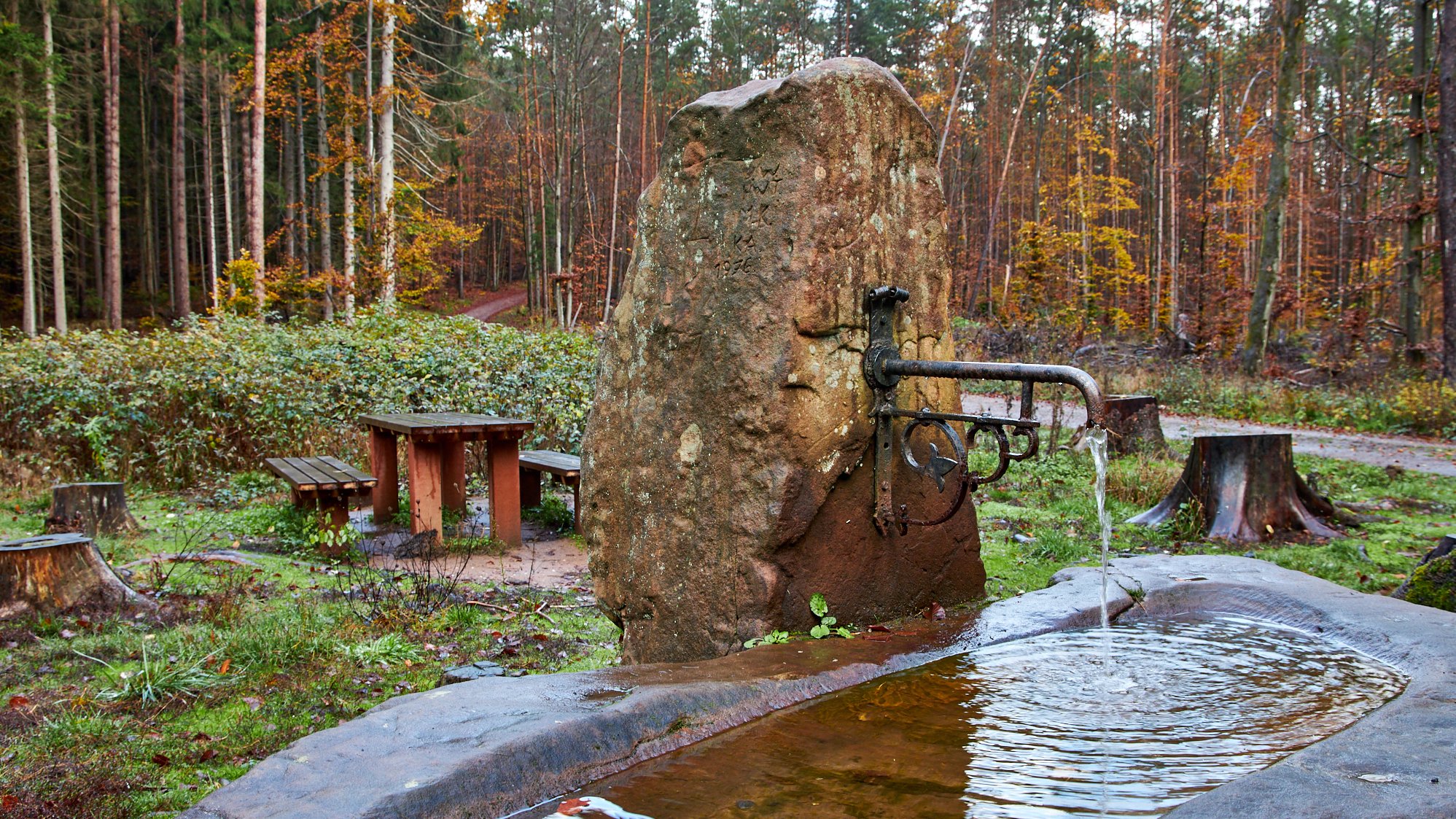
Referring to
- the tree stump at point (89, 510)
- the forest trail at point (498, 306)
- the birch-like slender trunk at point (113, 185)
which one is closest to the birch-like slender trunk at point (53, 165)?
the birch-like slender trunk at point (113, 185)

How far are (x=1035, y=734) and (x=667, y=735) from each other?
961 millimetres

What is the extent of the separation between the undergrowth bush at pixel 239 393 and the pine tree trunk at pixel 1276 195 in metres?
12.4

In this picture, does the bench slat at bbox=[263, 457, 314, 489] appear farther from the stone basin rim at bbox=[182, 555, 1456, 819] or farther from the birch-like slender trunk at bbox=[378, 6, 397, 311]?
the birch-like slender trunk at bbox=[378, 6, 397, 311]

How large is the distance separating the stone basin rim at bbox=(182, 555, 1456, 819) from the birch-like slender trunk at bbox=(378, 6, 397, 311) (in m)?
14.4

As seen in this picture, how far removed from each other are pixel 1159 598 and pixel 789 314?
1928 millimetres

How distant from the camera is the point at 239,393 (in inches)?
365

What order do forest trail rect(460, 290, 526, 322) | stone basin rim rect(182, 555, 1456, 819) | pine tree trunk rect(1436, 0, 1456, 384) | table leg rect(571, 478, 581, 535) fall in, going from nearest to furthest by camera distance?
stone basin rim rect(182, 555, 1456, 819), table leg rect(571, 478, 581, 535), pine tree trunk rect(1436, 0, 1456, 384), forest trail rect(460, 290, 526, 322)

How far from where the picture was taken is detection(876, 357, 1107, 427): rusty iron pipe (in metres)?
2.60

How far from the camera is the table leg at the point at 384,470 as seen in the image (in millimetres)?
7664

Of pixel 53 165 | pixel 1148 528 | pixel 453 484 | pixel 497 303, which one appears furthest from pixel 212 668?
pixel 497 303

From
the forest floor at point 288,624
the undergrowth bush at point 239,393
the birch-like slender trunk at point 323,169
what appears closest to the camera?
the forest floor at point 288,624

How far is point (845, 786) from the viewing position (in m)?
1.99

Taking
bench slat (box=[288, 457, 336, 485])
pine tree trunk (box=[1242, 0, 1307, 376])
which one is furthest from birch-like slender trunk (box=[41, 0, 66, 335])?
pine tree trunk (box=[1242, 0, 1307, 376])

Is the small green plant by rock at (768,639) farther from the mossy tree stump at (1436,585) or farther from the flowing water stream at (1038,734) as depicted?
the mossy tree stump at (1436,585)
